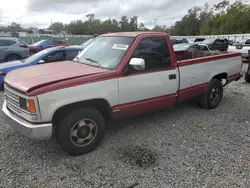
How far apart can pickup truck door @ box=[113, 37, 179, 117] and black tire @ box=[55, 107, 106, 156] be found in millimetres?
379

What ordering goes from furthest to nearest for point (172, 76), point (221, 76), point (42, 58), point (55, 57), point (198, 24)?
point (198, 24) → point (55, 57) → point (42, 58) → point (221, 76) → point (172, 76)

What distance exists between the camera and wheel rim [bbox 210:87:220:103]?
5.03m

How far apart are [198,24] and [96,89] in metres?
72.0

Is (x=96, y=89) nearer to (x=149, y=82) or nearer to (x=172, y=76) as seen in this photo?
(x=149, y=82)

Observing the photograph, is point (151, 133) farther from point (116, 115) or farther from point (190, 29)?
point (190, 29)

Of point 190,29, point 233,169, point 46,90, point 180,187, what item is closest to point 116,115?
point 46,90

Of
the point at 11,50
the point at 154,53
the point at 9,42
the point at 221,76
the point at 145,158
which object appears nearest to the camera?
the point at 145,158

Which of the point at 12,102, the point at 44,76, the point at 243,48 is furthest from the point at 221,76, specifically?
the point at 243,48

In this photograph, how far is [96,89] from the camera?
2992 millimetres

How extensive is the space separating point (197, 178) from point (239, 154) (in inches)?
40.5

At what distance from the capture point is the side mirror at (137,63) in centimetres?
311

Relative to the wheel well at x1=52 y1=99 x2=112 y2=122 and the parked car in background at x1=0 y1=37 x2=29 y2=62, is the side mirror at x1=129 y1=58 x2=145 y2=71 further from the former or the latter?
the parked car in background at x1=0 y1=37 x2=29 y2=62

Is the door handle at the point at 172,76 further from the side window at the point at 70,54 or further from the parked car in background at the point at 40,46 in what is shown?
the parked car in background at the point at 40,46

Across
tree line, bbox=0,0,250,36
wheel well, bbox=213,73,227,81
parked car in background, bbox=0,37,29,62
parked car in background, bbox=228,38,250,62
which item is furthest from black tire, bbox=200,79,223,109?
tree line, bbox=0,0,250,36
